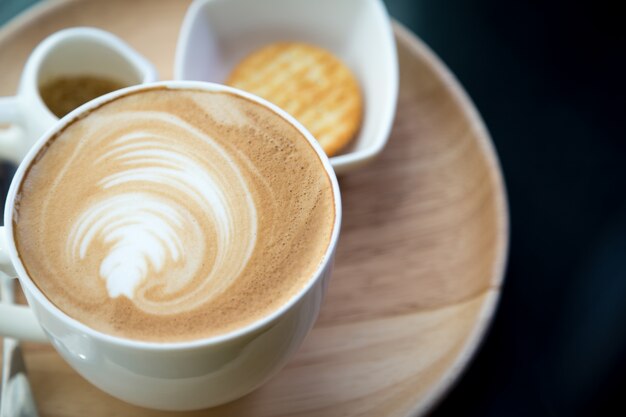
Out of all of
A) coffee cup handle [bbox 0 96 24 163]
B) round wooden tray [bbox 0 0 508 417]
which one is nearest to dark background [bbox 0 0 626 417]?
coffee cup handle [bbox 0 96 24 163]

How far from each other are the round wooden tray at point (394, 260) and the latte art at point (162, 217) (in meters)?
0.25

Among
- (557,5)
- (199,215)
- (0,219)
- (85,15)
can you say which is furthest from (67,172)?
(557,5)

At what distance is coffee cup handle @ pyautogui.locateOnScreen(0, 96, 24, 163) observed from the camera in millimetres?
1002

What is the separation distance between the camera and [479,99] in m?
1.53

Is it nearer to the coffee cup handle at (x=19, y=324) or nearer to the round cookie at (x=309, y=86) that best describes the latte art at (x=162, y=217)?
the coffee cup handle at (x=19, y=324)

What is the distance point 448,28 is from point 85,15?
32.7 inches

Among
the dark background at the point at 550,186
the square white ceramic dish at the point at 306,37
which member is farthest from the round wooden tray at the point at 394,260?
the dark background at the point at 550,186

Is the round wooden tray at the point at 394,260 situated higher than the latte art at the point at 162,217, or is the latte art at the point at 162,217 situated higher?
the latte art at the point at 162,217

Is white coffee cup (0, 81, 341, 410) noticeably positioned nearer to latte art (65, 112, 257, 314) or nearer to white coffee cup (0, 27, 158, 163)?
latte art (65, 112, 257, 314)

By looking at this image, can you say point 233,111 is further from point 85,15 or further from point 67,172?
point 85,15

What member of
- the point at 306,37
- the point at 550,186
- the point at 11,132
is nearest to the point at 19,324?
the point at 11,132

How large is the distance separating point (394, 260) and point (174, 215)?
1.38 feet

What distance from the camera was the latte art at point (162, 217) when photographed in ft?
2.32

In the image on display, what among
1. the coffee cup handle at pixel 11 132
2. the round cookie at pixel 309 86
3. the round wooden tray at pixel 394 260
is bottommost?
the round wooden tray at pixel 394 260
